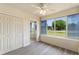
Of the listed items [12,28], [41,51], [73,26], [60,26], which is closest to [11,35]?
[12,28]

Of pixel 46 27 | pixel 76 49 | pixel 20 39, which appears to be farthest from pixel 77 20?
pixel 20 39

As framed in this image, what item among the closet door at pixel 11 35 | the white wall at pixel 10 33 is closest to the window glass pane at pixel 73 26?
the white wall at pixel 10 33

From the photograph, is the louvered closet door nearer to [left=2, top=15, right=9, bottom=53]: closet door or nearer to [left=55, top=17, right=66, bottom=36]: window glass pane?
[left=2, top=15, right=9, bottom=53]: closet door

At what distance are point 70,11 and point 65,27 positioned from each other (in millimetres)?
875

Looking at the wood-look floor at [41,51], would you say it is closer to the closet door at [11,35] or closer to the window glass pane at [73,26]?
the closet door at [11,35]

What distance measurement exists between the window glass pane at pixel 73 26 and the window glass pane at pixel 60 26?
0.35 m

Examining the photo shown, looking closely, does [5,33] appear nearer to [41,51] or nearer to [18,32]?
[18,32]

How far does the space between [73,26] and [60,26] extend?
920 mm

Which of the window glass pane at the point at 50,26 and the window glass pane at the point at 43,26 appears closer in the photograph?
the window glass pane at the point at 50,26

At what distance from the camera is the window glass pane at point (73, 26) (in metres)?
4.22

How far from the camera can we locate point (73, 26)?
437 cm

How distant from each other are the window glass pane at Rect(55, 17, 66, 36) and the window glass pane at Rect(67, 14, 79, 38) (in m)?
0.35

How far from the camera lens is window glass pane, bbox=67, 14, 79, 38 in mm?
4223

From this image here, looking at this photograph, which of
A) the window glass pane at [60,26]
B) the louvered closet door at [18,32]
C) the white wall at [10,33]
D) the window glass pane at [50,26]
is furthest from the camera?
the window glass pane at [50,26]
